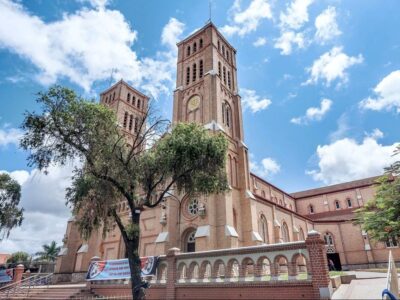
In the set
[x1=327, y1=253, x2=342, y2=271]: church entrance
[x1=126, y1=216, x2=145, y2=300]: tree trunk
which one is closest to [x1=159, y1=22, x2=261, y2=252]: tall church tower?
[x1=126, y1=216, x2=145, y2=300]: tree trunk

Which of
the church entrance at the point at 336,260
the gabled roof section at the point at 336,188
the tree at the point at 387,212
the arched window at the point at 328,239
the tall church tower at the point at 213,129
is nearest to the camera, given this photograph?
the tree at the point at 387,212

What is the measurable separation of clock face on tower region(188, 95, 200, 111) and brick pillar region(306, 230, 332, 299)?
65.5 ft

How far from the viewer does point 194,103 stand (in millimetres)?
27656

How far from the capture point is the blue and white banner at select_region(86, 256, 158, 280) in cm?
1341

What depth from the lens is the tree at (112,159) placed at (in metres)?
12.3

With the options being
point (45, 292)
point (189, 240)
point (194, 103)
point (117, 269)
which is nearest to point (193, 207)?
point (189, 240)

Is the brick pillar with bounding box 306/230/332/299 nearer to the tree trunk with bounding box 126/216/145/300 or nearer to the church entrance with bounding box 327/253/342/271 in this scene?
the tree trunk with bounding box 126/216/145/300

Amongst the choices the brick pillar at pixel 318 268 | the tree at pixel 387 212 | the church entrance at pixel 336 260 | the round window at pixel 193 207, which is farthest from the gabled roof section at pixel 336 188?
the brick pillar at pixel 318 268

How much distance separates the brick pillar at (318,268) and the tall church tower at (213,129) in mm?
9767

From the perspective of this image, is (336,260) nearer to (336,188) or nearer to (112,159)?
(336,188)

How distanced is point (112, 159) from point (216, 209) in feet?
33.2

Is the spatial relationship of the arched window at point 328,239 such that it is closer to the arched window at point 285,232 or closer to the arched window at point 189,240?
the arched window at point 285,232

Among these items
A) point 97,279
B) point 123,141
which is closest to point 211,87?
Result: point 123,141

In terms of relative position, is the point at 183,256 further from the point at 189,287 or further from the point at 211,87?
the point at 211,87
